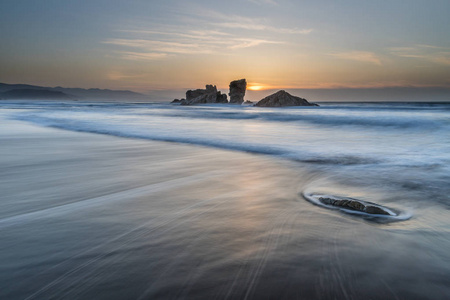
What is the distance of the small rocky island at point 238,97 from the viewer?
59.4m

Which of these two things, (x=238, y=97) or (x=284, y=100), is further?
(x=238, y=97)

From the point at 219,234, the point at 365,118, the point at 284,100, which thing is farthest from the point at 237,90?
the point at 219,234

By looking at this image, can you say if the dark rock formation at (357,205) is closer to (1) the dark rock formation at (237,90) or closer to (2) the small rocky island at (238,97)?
(2) the small rocky island at (238,97)

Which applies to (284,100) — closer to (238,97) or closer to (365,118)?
(238,97)

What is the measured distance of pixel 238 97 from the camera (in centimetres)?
9131

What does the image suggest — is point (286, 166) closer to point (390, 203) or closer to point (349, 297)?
point (390, 203)

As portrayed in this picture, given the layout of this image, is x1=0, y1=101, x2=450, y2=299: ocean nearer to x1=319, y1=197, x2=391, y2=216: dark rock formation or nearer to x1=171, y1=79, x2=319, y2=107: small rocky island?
x1=319, y1=197, x2=391, y2=216: dark rock formation

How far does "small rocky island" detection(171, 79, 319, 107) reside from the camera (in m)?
59.4

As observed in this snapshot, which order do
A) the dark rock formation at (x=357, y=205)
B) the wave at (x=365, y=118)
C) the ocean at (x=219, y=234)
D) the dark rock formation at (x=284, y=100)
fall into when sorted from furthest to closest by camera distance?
1. the dark rock formation at (x=284, y=100)
2. the wave at (x=365, y=118)
3. the dark rock formation at (x=357, y=205)
4. the ocean at (x=219, y=234)

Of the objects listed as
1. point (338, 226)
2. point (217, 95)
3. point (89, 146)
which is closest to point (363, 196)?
point (338, 226)

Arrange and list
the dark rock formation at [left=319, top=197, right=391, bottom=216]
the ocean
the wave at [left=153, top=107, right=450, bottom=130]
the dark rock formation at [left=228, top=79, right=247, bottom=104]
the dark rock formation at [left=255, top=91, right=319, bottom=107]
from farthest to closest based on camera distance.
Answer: the dark rock formation at [left=228, top=79, right=247, bottom=104]
the dark rock formation at [left=255, top=91, right=319, bottom=107]
the wave at [left=153, top=107, right=450, bottom=130]
the dark rock formation at [left=319, top=197, right=391, bottom=216]
the ocean

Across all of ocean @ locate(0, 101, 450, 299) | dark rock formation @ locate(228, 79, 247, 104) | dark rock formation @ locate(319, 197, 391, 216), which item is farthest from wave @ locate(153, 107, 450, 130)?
dark rock formation @ locate(228, 79, 247, 104)

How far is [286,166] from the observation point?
531cm

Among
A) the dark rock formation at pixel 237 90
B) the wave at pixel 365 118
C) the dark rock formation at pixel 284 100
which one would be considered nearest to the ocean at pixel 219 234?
the wave at pixel 365 118
